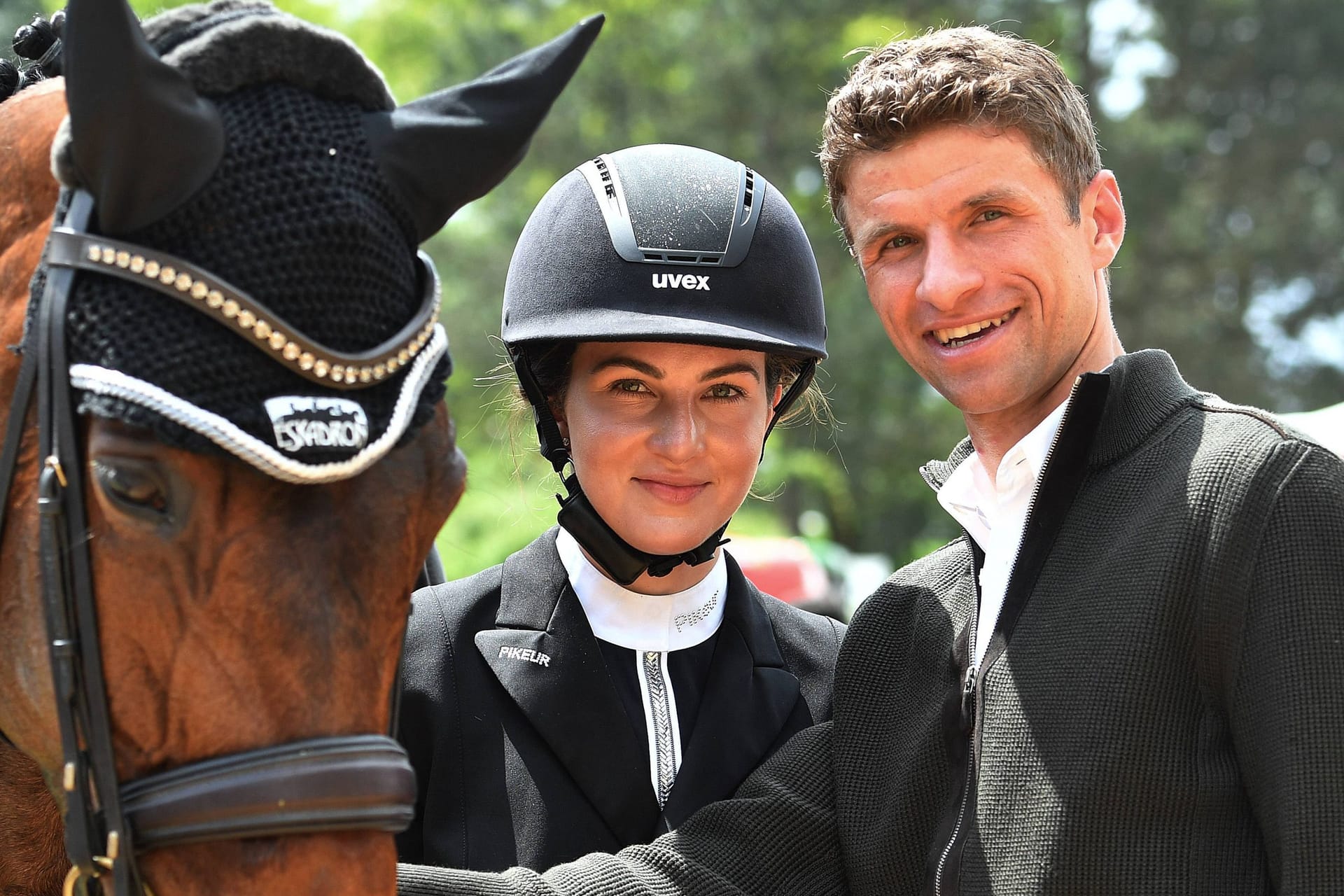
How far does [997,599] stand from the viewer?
2.55 metres

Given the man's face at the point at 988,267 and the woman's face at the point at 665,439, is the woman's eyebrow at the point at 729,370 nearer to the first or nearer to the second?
the woman's face at the point at 665,439

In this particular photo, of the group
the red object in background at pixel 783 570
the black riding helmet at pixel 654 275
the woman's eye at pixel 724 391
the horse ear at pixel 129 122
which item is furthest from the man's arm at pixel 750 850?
the red object in background at pixel 783 570

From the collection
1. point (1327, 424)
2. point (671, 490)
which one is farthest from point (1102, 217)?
point (1327, 424)

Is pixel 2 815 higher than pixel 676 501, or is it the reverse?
pixel 676 501

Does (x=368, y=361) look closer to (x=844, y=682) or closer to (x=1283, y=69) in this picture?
(x=844, y=682)

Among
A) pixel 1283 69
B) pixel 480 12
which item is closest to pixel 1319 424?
pixel 480 12

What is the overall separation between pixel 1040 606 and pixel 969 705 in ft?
0.76

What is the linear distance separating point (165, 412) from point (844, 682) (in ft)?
5.27

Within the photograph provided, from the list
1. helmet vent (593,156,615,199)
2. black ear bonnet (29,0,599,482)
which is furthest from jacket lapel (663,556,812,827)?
black ear bonnet (29,0,599,482)

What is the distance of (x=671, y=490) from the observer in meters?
2.97

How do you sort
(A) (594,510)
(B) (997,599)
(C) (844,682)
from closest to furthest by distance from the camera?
1. (B) (997,599)
2. (C) (844,682)
3. (A) (594,510)

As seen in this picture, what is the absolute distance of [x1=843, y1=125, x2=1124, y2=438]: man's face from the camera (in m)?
2.63

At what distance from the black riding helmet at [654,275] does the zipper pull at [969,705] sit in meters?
0.78

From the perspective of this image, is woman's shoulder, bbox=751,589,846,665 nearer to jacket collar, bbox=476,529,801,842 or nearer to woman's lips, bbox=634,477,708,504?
jacket collar, bbox=476,529,801,842
